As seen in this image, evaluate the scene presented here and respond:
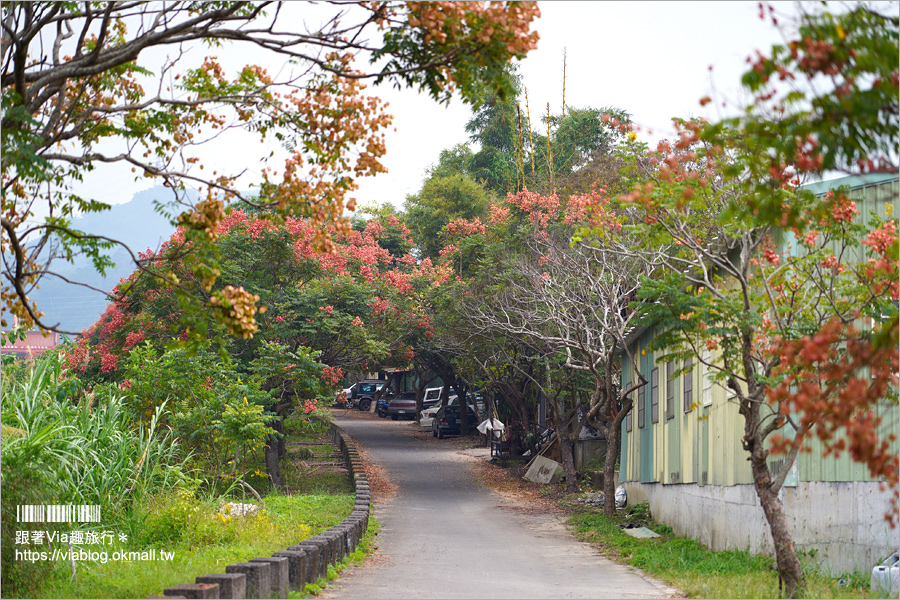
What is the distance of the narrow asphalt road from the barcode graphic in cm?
268

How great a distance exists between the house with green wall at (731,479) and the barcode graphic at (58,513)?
638cm

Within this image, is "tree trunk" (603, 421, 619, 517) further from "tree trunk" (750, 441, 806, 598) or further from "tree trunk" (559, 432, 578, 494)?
"tree trunk" (750, 441, 806, 598)

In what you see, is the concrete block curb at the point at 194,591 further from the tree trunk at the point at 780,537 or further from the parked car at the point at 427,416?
the parked car at the point at 427,416

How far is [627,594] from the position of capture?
9023mm

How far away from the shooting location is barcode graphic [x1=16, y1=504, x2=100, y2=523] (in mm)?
7418

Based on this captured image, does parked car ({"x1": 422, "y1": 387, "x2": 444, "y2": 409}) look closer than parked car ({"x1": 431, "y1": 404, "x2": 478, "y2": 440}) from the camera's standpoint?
No

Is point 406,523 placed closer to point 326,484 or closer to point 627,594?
point 326,484

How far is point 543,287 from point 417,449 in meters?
13.6

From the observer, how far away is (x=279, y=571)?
24.6ft

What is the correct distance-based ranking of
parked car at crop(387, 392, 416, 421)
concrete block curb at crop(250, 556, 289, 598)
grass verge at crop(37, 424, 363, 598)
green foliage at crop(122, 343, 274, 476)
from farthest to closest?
1. parked car at crop(387, 392, 416, 421)
2. green foliage at crop(122, 343, 274, 476)
3. grass verge at crop(37, 424, 363, 598)
4. concrete block curb at crop(250, 556, 289, 598)

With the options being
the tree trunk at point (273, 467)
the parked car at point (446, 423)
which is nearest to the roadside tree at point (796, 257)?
the tree trunk at point (273, 467)

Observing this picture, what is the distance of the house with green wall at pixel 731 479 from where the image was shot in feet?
31.5

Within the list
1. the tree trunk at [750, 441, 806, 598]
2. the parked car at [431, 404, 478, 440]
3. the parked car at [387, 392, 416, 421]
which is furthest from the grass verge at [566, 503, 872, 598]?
the parked car at [387, 392, 416, 421]

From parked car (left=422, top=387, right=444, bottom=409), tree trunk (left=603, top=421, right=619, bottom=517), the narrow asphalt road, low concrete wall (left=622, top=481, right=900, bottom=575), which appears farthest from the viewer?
parked car (left=422, top=387, right=444, bottom=409)
